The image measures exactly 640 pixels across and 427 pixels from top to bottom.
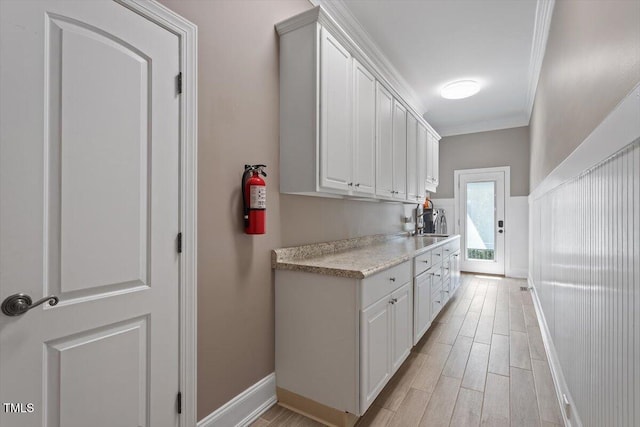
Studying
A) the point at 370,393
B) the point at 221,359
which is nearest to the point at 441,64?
the point at 370,393

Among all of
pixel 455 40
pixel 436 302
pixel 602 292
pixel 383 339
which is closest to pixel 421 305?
pixel 436 302

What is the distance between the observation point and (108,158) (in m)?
1.19

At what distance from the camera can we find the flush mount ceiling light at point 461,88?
162 inches

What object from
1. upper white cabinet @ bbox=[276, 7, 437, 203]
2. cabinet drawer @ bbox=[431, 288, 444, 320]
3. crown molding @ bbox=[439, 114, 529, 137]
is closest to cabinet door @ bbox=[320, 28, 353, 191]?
upper white cabinet @ bbox=[276, 7, 437, 203]

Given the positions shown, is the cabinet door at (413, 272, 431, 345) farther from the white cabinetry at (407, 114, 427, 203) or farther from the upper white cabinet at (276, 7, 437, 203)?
the white cabinetry at (407, 114, 427, 203)

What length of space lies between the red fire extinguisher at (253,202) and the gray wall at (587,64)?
158cm

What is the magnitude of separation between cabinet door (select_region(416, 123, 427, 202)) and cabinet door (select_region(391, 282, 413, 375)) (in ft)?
Answer: 6.35

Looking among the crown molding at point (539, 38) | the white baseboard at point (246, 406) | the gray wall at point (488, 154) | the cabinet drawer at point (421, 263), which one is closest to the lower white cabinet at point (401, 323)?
the cabinet drawer at point (421, 263)

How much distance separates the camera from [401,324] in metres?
2.21

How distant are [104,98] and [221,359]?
140 cm

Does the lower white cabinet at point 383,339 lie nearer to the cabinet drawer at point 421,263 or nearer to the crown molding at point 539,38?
the cabinet drawer at point 421,263

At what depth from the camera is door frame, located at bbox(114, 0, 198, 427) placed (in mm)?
1451

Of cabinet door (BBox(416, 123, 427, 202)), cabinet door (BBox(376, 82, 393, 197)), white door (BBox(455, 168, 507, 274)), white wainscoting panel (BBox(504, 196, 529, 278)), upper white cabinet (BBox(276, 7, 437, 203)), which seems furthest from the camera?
white door (BBox(455, 168, 507, 274))

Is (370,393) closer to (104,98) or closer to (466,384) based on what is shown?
(466,384)
